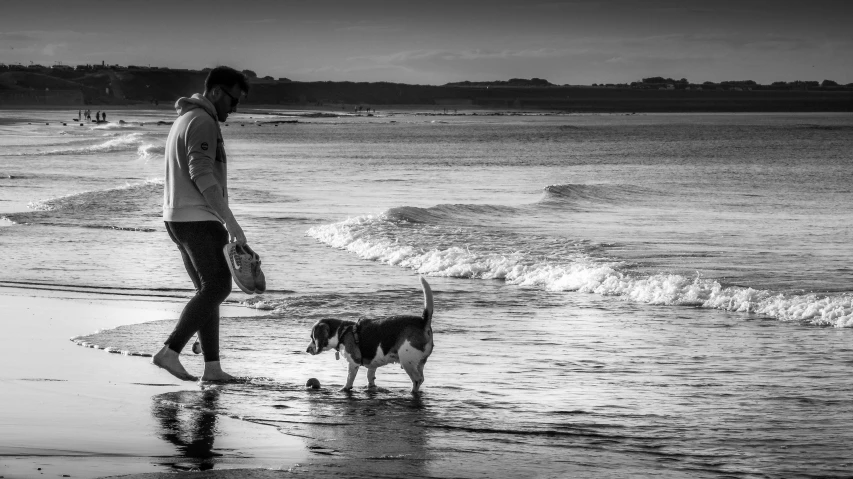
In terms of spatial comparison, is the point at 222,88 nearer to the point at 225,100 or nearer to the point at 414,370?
the point at 225,100

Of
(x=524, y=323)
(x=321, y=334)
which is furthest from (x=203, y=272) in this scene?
(x=524, y=323)

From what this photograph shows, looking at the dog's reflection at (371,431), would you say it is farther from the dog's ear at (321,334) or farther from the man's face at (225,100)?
the man's face at (225,100)

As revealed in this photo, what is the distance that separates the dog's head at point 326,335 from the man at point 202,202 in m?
0.68

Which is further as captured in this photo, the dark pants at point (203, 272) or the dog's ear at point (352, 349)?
the dog's ear at point (352, 349)

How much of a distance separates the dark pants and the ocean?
0.40 metres

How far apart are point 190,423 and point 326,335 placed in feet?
4.70

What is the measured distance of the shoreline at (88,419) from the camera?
4996mm

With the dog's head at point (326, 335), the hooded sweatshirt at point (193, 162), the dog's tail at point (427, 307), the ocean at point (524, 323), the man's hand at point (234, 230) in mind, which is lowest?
the ocean at point (524, 323)

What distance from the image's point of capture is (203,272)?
6.59 m

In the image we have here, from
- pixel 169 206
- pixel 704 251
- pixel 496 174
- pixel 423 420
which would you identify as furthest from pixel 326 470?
pixel 496 174

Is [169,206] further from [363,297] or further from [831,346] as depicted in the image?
[831,346]

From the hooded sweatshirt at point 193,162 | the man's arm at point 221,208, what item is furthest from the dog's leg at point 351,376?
the hooded sweatshirt at point 193,162

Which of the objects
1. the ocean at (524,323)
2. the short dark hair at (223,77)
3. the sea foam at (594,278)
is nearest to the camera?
the ocean at (524,323)

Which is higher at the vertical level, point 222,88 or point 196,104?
point 222,88
